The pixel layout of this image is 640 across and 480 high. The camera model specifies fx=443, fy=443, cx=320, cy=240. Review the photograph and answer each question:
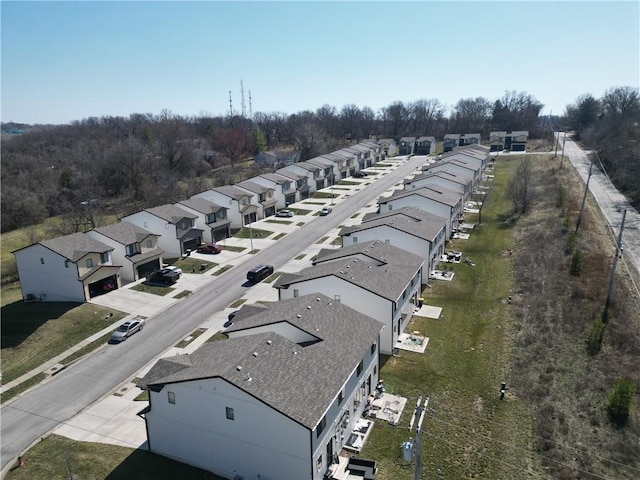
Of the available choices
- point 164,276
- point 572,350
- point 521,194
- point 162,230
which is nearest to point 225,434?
point 572,350

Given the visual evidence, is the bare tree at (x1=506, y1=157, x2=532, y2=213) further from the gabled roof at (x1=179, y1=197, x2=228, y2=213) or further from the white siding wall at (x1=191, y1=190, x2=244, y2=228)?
the gabled roof at (x1=179, y1=197, x2=228, y2=213)

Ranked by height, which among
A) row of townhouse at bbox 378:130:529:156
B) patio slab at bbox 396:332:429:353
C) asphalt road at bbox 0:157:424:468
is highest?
row of townhouse at bbox 378:130:529:156

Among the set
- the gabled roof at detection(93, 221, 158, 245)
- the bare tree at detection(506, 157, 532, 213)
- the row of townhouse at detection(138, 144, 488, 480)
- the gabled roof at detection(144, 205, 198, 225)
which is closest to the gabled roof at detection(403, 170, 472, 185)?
the bare tree at detection(506, 157, 532, 213)

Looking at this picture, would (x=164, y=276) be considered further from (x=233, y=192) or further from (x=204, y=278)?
(x=233, y=192)

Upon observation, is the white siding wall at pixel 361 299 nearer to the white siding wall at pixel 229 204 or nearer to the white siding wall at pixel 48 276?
the white siding wall at pixel 48 276

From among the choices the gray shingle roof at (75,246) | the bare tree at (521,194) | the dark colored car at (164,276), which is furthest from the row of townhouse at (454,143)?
the gray shingle roof at (75,246)

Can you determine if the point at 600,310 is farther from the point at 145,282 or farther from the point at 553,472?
the point at 145,282
